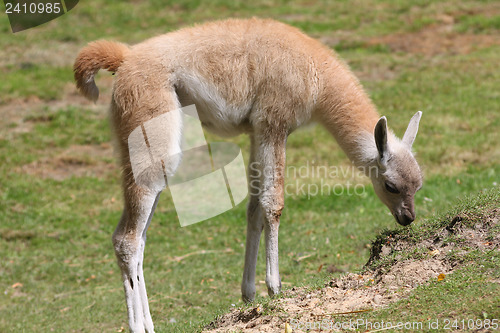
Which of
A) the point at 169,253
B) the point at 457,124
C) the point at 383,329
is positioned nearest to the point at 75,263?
the point at 169,253

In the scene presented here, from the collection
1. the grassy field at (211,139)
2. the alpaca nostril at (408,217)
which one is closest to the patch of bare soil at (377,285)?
the grassy field at (211,139)

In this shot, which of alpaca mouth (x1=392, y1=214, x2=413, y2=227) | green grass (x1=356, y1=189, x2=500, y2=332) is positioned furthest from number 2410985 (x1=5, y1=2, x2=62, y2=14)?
green grass (x1=356, y1=189, x2=500, y2=332)

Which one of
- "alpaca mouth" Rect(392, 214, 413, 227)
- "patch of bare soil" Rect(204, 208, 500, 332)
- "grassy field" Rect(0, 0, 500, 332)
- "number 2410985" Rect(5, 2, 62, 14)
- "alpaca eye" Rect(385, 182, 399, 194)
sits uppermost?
"number 2410985" Rect(5, 2, 62, 14)

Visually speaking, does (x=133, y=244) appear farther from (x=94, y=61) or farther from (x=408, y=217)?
(x=408, y=217)

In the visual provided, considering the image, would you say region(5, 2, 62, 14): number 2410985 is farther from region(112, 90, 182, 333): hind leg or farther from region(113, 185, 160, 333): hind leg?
region(113, 185, 160, 333): hind leg

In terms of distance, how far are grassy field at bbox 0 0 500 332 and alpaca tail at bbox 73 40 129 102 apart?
2.70 meters

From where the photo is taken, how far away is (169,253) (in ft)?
31.9

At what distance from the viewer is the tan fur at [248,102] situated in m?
5.89

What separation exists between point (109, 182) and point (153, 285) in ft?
13.6

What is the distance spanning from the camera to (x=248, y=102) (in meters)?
6.34

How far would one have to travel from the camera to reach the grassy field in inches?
324

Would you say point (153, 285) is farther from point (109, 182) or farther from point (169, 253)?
point (109, 182)

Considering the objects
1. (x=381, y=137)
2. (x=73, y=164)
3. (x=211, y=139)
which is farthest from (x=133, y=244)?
(x=211, y=139)

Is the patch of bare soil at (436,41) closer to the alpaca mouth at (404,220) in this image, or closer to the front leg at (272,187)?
the alpaca mouth at (404,220)
